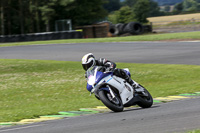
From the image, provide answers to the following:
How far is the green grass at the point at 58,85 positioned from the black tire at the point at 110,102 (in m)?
1.71

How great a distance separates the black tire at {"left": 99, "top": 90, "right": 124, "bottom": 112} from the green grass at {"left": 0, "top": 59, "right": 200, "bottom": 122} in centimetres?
171

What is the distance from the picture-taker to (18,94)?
13039 mm

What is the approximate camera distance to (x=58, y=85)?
47.4 ft

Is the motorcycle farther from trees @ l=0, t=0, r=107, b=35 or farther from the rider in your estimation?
Answer: trees @ l=0, t=0, r=107, b=35

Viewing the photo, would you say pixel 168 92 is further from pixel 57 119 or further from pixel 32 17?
pixel 32 17

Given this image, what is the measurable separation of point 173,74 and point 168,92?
14.2ft

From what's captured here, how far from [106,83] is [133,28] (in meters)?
37.2

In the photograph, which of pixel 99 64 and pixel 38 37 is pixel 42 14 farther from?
pixel 99 64

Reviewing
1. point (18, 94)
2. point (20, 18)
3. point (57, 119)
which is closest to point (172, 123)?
point (57, 119)

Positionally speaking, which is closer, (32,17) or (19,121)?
(19,121)

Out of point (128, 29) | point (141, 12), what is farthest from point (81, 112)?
point (141, 12)

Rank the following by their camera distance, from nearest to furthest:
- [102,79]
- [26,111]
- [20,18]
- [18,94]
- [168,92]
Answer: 1. [102,79]
2. [26,111]
3. [168,92]
4. [18,94]
5. [20,18]

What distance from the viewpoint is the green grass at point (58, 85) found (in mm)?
10242

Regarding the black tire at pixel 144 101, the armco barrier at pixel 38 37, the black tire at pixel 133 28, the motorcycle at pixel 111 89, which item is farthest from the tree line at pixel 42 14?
the motorcycle at pixel 111 89
